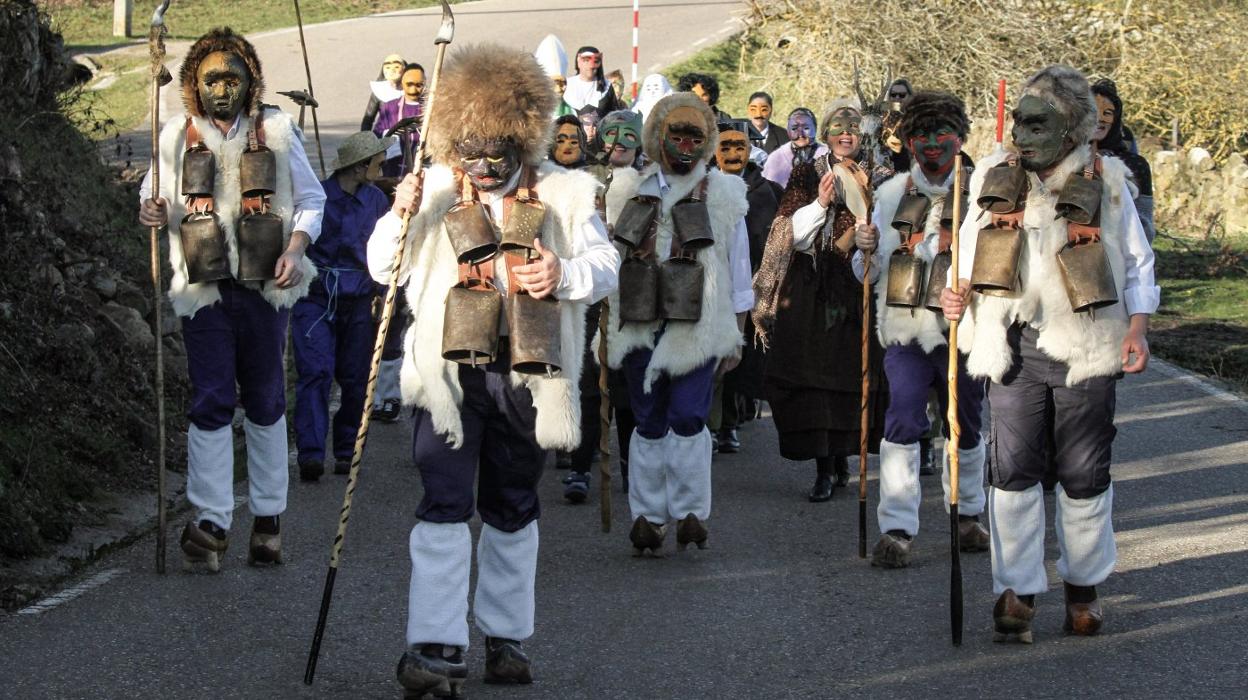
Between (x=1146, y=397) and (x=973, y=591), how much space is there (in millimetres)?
5991

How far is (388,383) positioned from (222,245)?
4433 millimetres

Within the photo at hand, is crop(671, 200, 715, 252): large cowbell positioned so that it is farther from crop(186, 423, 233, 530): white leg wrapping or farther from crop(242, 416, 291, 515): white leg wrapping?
crop(186, 423, 233, 530): white leg wrapping

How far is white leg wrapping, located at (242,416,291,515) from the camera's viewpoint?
7.98m

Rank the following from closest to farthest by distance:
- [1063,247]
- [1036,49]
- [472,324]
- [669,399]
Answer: [472,324], [1063,247], [669,399], [1036,49]

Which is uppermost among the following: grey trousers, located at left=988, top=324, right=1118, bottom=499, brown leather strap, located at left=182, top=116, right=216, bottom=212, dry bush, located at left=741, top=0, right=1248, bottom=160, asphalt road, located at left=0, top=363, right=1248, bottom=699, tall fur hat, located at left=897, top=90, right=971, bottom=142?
dry bush, located at left=741, top=0, right=1248, bottom=160

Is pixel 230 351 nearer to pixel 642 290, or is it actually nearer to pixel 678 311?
pixel 642 290

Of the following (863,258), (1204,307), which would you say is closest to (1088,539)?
(863,258)

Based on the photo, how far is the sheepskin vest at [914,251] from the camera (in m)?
8.12

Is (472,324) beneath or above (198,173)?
beneath

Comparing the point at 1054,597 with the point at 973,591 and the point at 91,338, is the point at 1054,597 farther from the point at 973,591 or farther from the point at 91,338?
the point at 91,338

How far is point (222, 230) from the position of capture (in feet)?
25.2

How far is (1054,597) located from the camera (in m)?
7.45

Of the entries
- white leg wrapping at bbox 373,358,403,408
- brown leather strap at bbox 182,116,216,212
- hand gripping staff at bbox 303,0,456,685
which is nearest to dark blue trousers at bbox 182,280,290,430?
brown leather strap at bbox 182,116,216,212

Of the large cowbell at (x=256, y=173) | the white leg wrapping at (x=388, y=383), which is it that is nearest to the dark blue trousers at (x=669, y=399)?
the large cowbell at (x=256, y=173)
